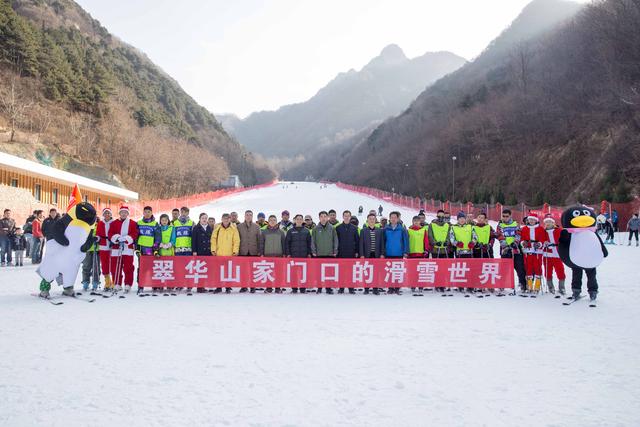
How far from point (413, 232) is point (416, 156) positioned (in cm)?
8391

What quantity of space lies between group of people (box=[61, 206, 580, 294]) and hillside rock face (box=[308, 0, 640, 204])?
22.8 metres

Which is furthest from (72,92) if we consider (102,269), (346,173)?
(346,173)

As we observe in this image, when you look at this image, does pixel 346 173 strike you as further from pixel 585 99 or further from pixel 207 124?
pixel 585 99

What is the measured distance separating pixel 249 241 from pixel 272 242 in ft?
1.81

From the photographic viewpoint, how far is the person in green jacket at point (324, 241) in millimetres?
10617

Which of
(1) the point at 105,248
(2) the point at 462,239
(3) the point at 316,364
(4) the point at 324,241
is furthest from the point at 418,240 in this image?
(1) the point at 105,248

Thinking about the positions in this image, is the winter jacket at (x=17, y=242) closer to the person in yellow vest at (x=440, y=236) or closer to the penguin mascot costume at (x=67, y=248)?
the penguin mascot costume at (x=67, y=248)

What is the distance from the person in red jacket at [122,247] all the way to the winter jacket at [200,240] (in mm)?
1300

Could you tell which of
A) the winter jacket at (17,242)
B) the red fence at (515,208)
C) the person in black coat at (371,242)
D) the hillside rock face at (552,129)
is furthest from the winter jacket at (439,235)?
the hillside rock face at (552,129)

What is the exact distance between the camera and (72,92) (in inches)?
2154

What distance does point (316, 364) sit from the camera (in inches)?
213

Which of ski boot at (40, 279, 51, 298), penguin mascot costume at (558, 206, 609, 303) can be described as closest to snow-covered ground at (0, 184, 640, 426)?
ski boot at (40, 279, 51, 298)

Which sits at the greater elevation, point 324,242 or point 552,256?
point 324,242

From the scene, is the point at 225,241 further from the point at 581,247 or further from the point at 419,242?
the point at 581,247
